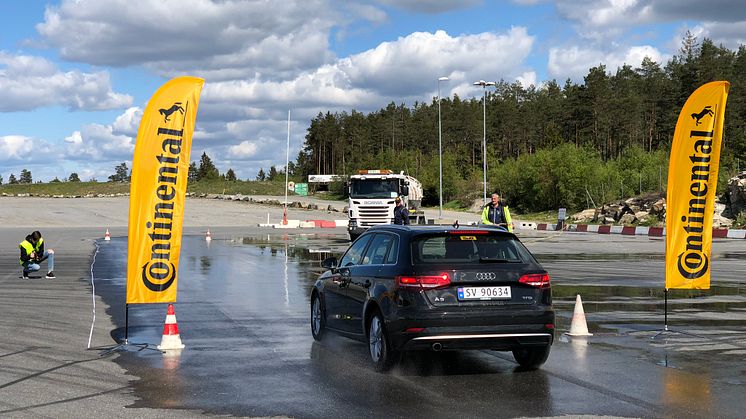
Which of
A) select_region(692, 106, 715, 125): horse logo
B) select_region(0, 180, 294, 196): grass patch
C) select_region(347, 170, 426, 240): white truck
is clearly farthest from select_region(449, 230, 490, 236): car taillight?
select_region(0, 180, 294, 196): grass patch

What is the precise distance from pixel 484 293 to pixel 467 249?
0.60 meters

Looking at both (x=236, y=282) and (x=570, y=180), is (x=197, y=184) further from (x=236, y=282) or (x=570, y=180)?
(x=236, y=282)

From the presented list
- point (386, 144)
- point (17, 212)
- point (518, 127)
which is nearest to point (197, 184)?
point (386, 144)

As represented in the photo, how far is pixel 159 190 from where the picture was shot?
10734 millimetres

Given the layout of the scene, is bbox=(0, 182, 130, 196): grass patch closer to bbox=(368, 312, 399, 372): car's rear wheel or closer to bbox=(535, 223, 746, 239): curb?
bbox=(535, 223, 746, 239): curb

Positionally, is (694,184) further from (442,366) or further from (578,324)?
(442,366)

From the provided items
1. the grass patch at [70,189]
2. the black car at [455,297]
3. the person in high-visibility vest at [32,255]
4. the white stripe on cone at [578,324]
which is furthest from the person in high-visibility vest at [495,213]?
the grass patch at [70,189]

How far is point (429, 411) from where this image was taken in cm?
721

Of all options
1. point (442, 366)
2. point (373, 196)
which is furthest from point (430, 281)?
point (373, 196)

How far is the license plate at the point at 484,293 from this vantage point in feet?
28.5

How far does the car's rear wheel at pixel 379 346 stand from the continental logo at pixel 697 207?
5299 mm

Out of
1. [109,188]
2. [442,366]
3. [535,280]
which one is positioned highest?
[109,188]

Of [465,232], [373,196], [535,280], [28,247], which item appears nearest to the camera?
[535,280]

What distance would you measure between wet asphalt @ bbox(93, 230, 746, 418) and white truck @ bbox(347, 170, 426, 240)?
1908 cm
